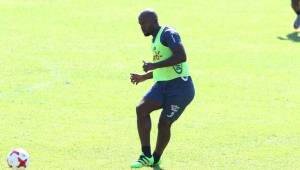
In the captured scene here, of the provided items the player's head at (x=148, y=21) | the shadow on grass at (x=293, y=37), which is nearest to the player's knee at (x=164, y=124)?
the player's head at (x=148, y=21)

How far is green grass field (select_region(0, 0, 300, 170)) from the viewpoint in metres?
13.3

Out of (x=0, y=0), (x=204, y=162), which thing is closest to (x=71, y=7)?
(x=0, y=0)

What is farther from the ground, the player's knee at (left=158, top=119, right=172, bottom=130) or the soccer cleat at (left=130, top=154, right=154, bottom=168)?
the player's knee at (left=158, top=119, right=172, bottom=130)

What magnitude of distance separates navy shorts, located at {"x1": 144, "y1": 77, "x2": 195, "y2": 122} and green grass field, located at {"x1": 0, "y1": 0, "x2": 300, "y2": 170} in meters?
0.95

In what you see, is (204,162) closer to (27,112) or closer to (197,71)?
(27,112)

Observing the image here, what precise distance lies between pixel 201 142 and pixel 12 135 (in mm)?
3208

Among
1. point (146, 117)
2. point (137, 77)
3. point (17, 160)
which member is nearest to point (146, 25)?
point (137, 77)

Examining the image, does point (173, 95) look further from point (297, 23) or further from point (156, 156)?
point (297, 23)

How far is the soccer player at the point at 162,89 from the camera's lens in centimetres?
1182

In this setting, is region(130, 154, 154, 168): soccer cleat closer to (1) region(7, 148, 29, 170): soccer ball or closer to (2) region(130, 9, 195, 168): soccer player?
(2) region(130, 9, 195, 168): soccer player

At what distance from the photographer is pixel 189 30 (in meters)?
23.4

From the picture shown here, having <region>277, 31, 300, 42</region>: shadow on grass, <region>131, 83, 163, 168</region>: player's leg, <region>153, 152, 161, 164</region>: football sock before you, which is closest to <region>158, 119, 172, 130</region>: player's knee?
<region>131, 83, 163, 168</region>: player's leg

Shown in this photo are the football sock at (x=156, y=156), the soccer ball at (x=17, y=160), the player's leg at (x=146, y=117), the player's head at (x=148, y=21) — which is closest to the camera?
the soccer ball at (x=17, y=160)

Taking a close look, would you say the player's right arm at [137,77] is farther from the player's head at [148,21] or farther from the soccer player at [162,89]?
the player's head at [148,21]
